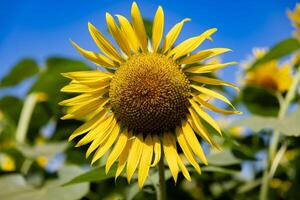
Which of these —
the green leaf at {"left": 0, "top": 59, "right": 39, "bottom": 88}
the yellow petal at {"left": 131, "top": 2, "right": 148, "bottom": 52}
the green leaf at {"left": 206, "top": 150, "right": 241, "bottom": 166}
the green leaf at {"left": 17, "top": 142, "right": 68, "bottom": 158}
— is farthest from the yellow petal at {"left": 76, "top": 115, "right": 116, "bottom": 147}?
the green leaf at {"left": 0, "top": 59, "right": 39, "bottom": 88}

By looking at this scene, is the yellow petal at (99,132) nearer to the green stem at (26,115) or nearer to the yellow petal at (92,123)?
the yellow petal at (92,123)

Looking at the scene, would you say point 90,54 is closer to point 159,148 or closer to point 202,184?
point 159,148

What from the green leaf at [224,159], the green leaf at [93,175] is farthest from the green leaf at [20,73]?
the green leaf at [93,175]

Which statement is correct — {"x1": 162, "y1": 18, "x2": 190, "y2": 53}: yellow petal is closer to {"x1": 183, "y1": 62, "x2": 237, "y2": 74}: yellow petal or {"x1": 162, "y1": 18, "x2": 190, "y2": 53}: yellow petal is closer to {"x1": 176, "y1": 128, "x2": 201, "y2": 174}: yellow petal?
{"x1": 183, "y1": 62, "x2": 237, "y2": 74}: yellow petal

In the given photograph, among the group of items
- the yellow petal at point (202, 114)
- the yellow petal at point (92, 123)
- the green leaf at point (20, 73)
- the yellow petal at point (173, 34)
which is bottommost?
the yellow petal at point (202, 114)

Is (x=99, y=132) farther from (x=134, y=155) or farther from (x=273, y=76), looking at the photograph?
(x=273, y=76)

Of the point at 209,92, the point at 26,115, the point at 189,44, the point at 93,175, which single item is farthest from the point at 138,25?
the point at 26,115
